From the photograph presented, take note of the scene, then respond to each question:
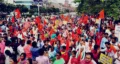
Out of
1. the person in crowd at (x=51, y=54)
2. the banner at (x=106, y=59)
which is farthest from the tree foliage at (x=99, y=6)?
the banner at (x=106, y=59)

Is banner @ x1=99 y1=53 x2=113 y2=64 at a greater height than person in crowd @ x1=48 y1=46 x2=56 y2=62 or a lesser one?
greater

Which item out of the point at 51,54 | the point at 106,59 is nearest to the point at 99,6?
the point at 51,54

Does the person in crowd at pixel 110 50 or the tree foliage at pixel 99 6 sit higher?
the person in crowd at pixel 110 50

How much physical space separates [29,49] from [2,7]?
4660 centimetres

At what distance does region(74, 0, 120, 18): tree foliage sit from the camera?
37156mm

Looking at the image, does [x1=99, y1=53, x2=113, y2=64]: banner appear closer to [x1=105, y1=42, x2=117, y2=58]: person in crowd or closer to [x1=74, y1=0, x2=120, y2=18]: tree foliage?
[x1=105, y1=42, x2=117, y2=58]: person in crowd

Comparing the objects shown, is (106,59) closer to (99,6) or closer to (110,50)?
(110,50)

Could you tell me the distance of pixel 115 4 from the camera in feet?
123

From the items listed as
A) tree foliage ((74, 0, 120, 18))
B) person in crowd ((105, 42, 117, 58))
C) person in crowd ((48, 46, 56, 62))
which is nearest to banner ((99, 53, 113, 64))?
person in crowd ((105, 42, 117, 58))

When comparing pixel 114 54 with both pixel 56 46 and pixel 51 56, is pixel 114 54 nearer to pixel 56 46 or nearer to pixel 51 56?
pixel 51 56

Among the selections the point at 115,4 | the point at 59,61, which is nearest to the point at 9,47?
the point at 59,61

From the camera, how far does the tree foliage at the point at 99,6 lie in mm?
37156

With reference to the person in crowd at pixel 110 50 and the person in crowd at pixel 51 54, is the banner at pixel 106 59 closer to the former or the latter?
the person in crowd at pixel 110 50

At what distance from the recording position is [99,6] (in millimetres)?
40281
